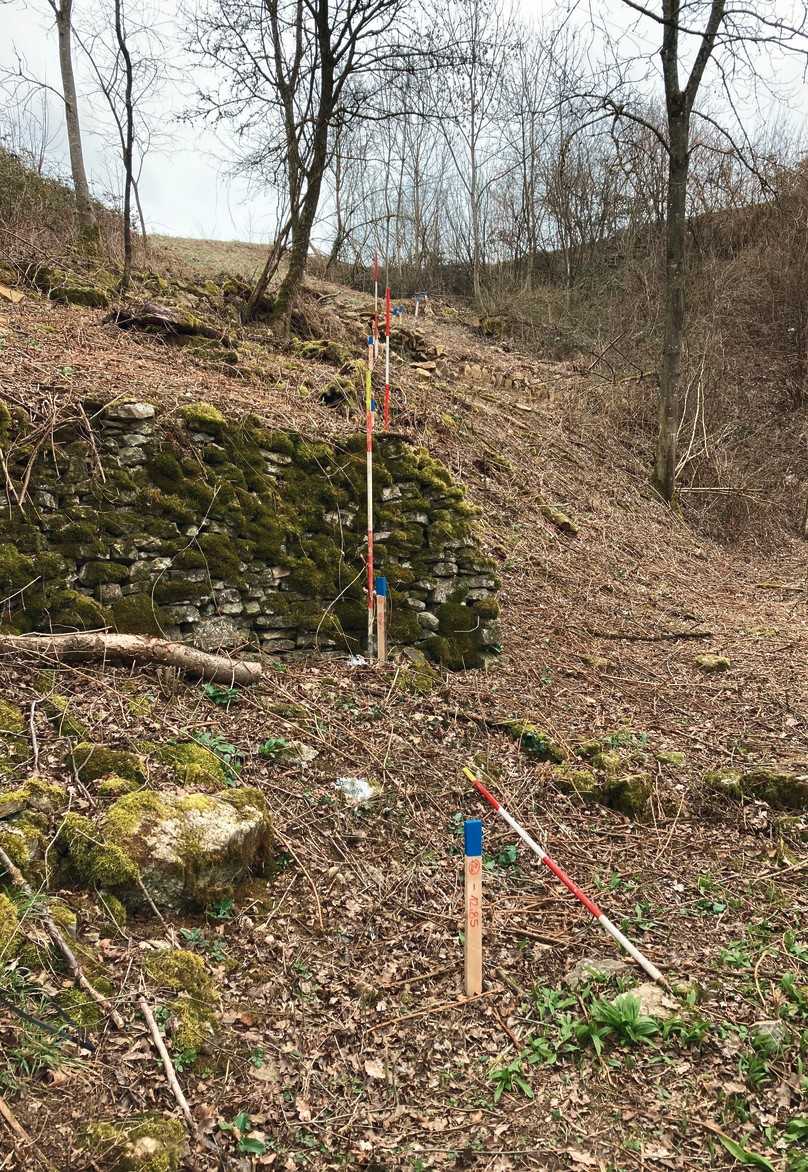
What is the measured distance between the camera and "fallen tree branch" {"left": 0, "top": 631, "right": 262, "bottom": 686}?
385cm

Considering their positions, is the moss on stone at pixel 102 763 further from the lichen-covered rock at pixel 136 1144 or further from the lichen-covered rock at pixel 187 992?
the lichen-covered rock at pixel 136 1144

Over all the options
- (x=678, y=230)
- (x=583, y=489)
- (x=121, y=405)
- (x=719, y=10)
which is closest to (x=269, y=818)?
(x=121, y=405)

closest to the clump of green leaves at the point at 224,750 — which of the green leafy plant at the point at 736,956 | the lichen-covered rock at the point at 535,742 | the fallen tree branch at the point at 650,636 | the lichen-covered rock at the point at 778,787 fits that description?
the lichen-covered rock at the point at 535,742

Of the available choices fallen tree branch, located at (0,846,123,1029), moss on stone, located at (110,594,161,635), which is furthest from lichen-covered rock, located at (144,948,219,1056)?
moss on stone, located at (110,594,161,635)

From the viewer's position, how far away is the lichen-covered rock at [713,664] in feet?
21.0

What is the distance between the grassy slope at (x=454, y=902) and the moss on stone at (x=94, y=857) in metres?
0.13

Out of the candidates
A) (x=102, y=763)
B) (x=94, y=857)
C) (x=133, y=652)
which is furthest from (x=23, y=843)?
(x=133, y=652)

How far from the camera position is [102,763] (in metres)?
3.28

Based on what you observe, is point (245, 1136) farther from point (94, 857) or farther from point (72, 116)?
point (72, 116)

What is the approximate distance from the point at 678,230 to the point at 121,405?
10369mm

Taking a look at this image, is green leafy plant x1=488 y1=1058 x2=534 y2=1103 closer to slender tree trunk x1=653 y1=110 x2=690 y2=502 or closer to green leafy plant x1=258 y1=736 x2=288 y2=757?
green leafy plant x1=258 y1=736 x2=288 y2=757

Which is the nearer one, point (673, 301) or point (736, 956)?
point (736, 956)

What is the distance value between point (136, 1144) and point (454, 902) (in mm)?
1859

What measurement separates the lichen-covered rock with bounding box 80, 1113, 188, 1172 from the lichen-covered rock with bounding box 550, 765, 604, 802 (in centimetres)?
296
